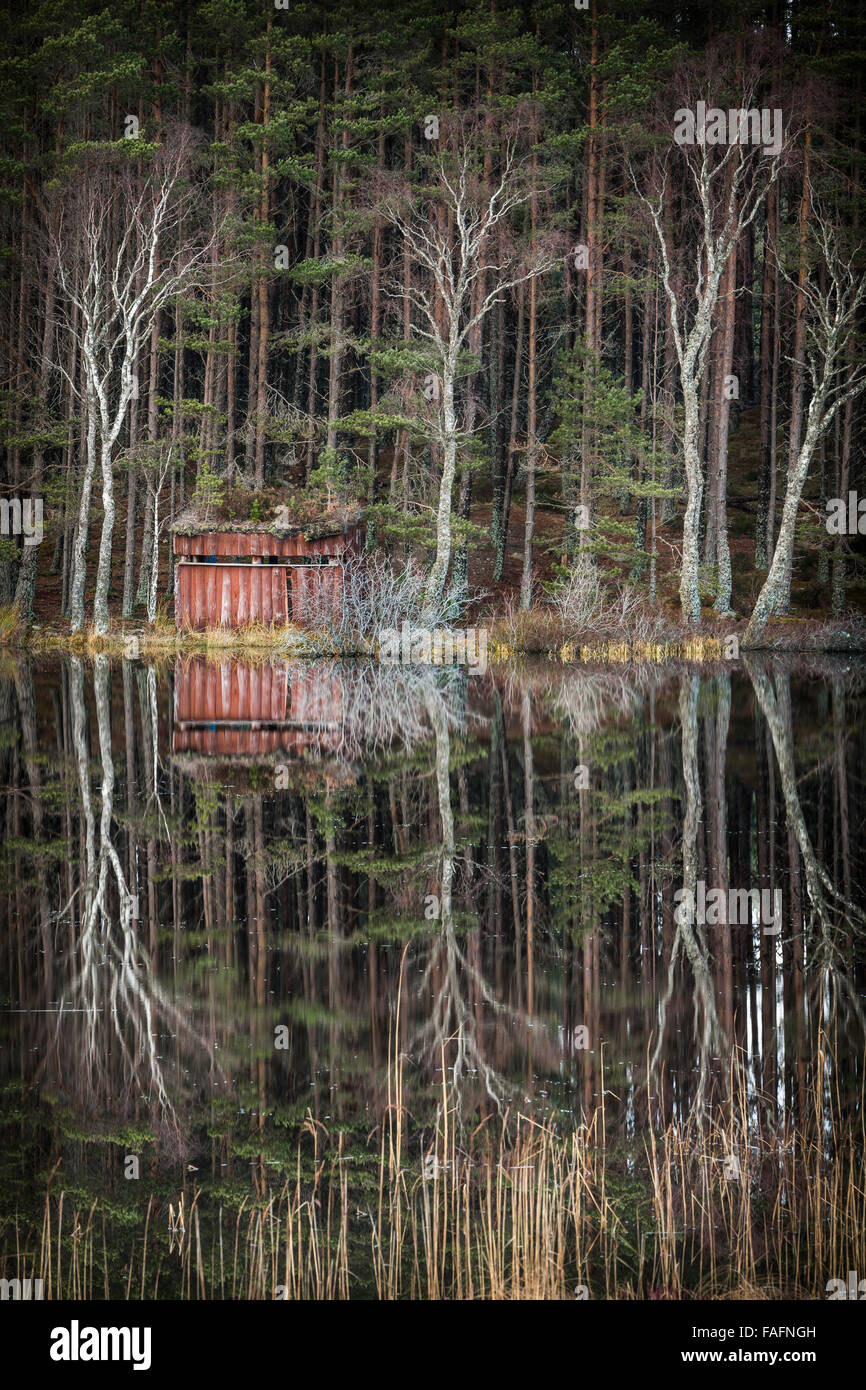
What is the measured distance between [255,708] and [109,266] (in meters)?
22.6

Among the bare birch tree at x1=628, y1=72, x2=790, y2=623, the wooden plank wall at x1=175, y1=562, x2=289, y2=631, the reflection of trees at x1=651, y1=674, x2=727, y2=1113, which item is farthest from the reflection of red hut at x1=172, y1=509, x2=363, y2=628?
the reflection of trees at x1=651, y1=674, x2=727, y2=1113

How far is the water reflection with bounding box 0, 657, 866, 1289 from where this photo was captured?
579 centimetres

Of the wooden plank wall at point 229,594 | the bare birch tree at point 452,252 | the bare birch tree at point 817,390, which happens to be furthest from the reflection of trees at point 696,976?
the wooden plank wall at point 229,594

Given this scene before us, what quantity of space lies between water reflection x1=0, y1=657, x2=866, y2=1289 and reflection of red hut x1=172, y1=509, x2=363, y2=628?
17470 mm

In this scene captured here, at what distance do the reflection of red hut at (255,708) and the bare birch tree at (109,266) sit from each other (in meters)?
6.55

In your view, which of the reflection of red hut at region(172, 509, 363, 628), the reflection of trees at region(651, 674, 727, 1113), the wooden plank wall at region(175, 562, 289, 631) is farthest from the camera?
the wooden plank wall at region(175, 562, 289, 631)

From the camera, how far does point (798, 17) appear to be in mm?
36750

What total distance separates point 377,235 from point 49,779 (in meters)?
32.7

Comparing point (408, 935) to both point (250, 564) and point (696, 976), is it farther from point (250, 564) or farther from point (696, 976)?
point (250, 564)

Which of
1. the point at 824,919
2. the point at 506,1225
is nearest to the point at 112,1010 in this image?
the point at 506,1225

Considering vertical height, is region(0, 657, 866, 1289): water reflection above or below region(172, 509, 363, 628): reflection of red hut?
below

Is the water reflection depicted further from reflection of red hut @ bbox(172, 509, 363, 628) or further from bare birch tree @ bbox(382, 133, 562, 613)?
reflection of red hut @ bbox(172, 509, 363, 628)

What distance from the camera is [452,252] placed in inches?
1412

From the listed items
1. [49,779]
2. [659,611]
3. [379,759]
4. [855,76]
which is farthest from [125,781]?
[855,76]
